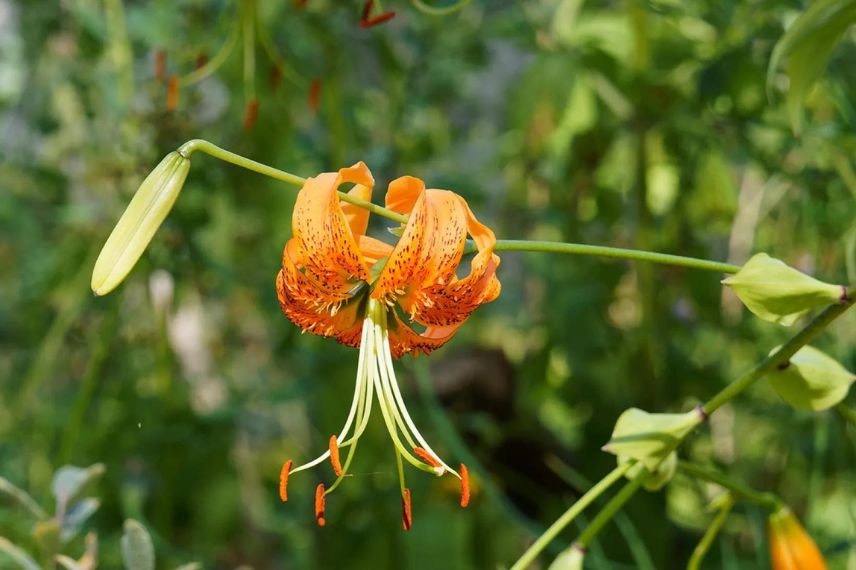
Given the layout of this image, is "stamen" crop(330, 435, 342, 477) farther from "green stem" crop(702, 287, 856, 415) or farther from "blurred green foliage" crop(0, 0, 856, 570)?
"blurred green foliage" crop(0, 0, 856, 570)

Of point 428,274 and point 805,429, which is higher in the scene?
point 428,274

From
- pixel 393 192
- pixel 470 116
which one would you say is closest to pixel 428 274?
pixel 393 192

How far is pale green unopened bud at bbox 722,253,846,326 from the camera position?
1.86 feet

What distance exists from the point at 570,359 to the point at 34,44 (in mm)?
704

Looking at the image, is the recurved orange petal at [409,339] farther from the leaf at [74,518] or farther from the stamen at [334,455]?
the leaf at [74,518]

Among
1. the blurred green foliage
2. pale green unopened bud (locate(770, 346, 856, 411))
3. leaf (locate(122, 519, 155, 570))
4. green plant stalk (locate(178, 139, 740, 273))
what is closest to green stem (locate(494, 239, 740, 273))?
green plant stalk (locate(178, 139, 740, 273))

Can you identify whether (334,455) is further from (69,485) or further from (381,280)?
(69,485)

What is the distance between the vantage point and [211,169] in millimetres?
1159

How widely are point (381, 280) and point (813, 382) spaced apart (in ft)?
0.73

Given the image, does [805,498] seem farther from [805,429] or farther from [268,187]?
[268,187]

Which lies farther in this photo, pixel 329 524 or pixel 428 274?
pixel 329 524

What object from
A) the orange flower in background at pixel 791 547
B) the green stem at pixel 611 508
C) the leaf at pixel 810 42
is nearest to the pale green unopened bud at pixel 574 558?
the green stem at pixel 611 508

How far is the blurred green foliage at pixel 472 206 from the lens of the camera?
3.59ft

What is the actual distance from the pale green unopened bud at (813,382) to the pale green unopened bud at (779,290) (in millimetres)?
51
